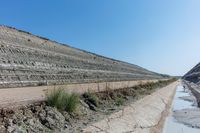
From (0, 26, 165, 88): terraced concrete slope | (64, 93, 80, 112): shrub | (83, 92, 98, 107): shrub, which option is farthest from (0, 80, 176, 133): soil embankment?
(0, 26, 165, 88): terraced concrete slope

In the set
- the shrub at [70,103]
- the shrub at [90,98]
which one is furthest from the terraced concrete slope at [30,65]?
the shrub at [70,103]

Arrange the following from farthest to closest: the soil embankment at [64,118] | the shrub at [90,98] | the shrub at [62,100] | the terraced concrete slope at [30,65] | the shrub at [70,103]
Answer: the shrub at [90,98], the terraced concrete slope at [30,65], the shrub at [70,103], the shrub at [62,100], the soil embankment at [64,118]

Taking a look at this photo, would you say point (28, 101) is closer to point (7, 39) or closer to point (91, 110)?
point (91, 110)

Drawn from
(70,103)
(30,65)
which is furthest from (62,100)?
(30,65)

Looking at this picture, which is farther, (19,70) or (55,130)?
(19,70)

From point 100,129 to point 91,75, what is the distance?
14.0 meters

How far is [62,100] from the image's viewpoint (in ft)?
34.2

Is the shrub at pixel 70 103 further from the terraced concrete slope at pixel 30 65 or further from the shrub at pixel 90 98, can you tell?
the terraced concrete slope at pixel 30 65

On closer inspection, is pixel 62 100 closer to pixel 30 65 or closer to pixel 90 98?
pixel 90 98

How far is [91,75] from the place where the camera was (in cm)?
2344

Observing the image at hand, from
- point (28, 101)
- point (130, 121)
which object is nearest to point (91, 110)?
point (130, 121)

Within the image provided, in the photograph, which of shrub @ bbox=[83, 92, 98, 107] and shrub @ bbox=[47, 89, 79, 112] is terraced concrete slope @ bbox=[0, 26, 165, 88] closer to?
shrub @ bbox=[83, 92, 98, 107]

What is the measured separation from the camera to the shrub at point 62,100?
33.2ft

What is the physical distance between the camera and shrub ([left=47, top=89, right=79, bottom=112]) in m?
10.1
